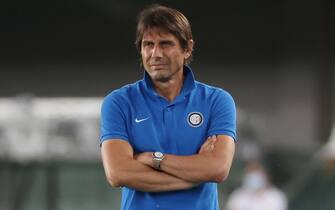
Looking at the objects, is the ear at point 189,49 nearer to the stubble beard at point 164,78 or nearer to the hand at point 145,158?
the stubble beard at point 164,78

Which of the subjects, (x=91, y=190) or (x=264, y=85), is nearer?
(x=91, y=190)

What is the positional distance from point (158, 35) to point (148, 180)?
A: 1.79ft

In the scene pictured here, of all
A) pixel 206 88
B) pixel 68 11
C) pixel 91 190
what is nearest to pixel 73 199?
pixel 91 190

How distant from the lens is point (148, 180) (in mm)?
3074

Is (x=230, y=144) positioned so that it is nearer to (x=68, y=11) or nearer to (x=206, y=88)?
Result: (x=206, y=88)

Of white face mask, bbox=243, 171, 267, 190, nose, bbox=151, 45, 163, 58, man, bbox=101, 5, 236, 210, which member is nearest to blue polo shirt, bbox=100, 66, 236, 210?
man, bbox=101, 5, 236, 210

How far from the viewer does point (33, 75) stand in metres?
16.6

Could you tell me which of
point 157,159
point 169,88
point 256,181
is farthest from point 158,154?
point 256,181

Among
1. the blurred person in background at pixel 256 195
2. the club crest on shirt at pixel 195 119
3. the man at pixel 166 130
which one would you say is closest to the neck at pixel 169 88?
the man at pixel 166 130

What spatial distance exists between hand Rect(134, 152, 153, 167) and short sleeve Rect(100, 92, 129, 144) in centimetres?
9

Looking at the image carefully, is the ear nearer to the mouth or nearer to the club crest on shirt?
the mouth

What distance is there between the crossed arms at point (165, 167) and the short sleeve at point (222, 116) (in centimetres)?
4

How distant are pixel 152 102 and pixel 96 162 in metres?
5.83

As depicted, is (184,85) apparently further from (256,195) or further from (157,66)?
(256,195)
